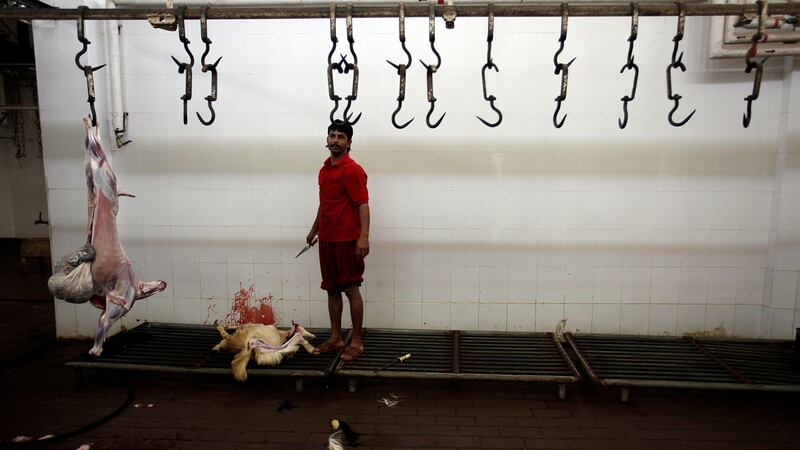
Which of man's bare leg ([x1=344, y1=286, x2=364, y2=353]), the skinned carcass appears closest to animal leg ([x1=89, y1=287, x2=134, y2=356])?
the skinned carcass

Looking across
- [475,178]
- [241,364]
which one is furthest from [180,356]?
[475,178]

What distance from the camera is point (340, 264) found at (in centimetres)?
343

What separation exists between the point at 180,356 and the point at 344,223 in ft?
5.45

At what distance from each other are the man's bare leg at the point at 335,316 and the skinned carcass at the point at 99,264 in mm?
1379

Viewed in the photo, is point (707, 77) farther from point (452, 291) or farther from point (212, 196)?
point (212, 196)

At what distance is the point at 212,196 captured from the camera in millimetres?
4133

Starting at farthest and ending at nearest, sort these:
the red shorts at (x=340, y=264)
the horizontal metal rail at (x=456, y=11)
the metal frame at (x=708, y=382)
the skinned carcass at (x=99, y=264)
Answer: the red shorts at (x=340, y=264)
the metal frame at (x=708, y=382)
the skinned carcass at (x=99, y=264)
the horizontal metal rail at (x=456, y=11)

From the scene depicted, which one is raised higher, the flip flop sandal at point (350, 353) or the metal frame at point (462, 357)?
the flip flop sandal at point (350, 353)

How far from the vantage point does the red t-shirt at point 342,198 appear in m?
3.33

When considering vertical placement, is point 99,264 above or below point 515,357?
above

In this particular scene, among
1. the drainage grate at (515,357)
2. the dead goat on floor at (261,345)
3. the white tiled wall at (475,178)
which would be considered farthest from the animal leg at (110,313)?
the drainage grate at (515,357)

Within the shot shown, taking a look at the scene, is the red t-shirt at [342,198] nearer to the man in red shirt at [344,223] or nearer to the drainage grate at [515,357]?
the man in red shirt at [344,223]

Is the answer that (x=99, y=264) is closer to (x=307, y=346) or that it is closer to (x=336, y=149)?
(x=307, y=346)

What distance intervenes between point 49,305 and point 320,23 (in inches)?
177
